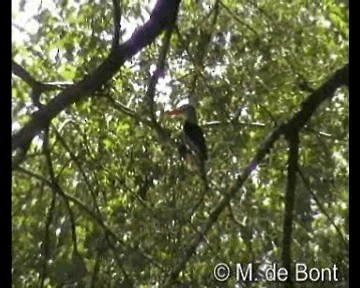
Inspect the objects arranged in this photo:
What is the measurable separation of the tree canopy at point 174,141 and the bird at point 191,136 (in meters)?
0.01

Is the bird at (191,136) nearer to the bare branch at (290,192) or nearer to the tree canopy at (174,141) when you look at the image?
the tree canopy at (174,141)

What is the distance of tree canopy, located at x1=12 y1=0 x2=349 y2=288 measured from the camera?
1.32 metres

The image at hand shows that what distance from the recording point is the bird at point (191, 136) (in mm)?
1339

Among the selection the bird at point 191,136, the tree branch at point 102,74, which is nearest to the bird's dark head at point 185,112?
the bird at point 191,136

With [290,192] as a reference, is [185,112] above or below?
above

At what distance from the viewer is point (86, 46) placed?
1.37 metres

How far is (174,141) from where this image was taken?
1348 mm

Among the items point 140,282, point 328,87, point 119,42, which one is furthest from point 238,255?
point 119,42

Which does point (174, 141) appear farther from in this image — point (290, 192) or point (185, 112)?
point (290, 192)

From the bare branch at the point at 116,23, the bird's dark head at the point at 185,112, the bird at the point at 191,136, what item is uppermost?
the bare branch at the point at 116,23

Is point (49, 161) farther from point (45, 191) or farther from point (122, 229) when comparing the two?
point (122, 229)

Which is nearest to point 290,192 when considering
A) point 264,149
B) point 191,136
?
point 264,149

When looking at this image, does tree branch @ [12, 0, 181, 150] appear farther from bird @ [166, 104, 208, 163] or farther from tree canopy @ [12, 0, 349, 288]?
bird @ [166, 104, 208, 163]

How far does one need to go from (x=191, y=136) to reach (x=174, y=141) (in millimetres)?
32
